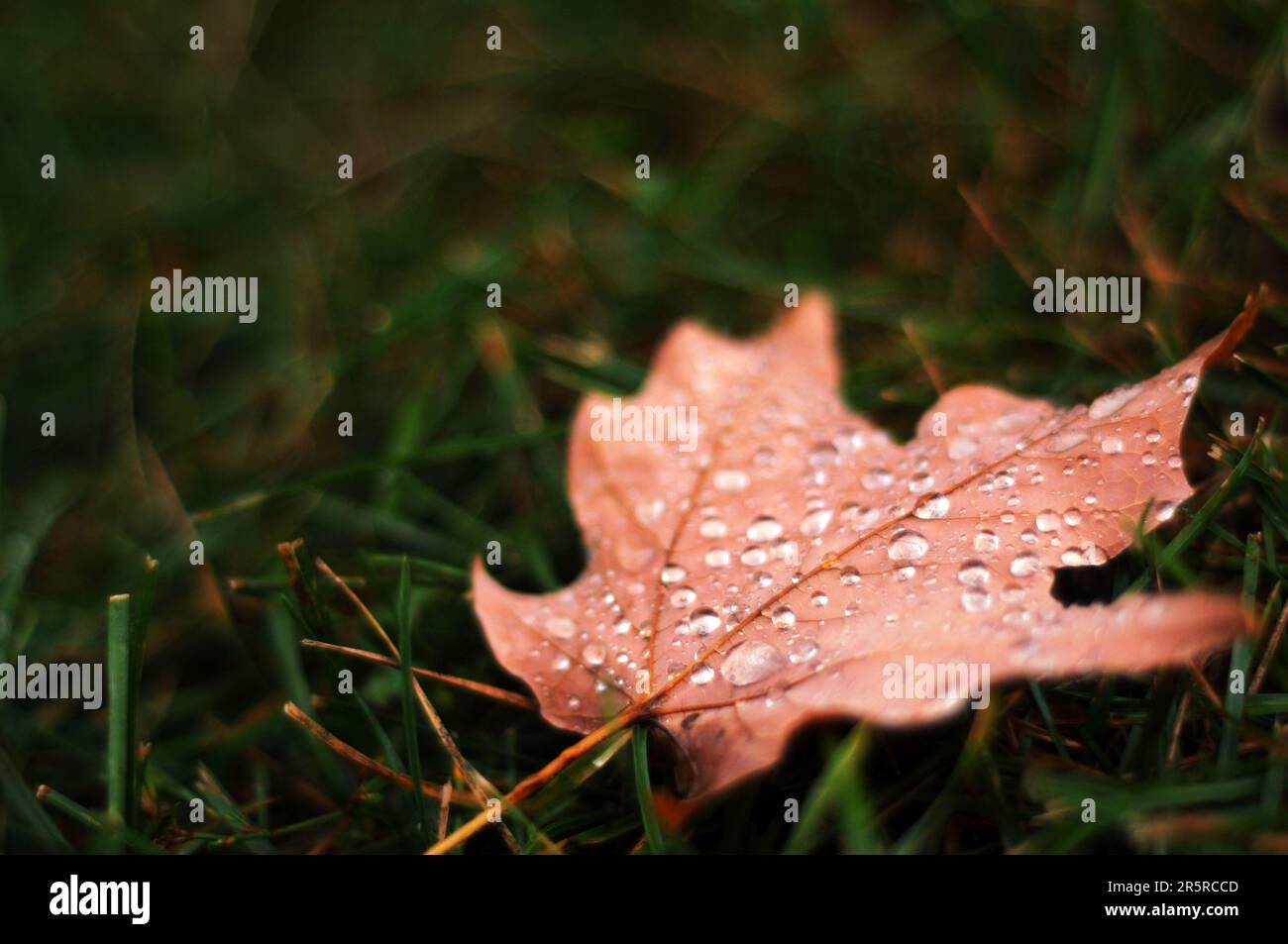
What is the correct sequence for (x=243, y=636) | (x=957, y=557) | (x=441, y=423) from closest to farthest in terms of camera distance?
(x=957, y=557) → (x=243, y=636) → (x=441, y=423)

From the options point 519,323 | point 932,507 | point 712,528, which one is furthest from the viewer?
point 519,323

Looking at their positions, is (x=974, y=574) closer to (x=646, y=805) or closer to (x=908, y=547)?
(x=908, y=547)

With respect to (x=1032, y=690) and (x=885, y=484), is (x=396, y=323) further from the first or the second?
(x=1032, y=690)

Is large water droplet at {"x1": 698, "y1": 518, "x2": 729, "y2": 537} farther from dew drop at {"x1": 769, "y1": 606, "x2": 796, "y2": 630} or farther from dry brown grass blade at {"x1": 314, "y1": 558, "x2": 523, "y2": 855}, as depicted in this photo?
dry brown grass blade at {"x1": 314, "y1": 558, "x2": 523, "y2": 855}

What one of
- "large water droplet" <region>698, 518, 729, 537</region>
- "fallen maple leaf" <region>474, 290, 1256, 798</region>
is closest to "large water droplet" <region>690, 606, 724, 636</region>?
"fallen maple leaf" <region>474, 290, 1256, 798</region>


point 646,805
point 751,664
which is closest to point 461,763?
point 646,805

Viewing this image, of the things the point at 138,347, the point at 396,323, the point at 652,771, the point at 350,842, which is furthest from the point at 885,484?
the point at 138,347
